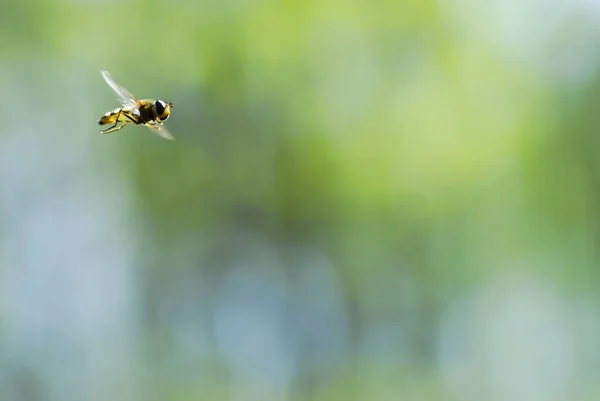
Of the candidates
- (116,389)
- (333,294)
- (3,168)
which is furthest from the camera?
(333,294)

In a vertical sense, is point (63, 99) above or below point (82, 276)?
above

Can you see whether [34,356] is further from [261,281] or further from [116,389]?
[261,281]

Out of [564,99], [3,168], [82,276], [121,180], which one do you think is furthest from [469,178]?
[3,168]

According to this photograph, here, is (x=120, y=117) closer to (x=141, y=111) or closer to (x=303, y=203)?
(x=141, y=111)

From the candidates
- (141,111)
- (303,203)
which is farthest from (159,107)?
(303,203)

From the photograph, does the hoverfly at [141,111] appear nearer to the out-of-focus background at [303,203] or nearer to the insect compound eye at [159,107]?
the insect compound eye at [159,107]

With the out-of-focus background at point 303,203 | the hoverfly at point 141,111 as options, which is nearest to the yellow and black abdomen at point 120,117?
the hoverfly at point 141,111

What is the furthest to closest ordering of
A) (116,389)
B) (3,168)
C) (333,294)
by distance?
1. (333,294)
2. (116,389)
3. (3,168)

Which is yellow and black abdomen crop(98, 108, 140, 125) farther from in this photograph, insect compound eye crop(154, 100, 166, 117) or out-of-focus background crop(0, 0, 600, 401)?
out-of-focus background crop(0, 0, 600, 401)
